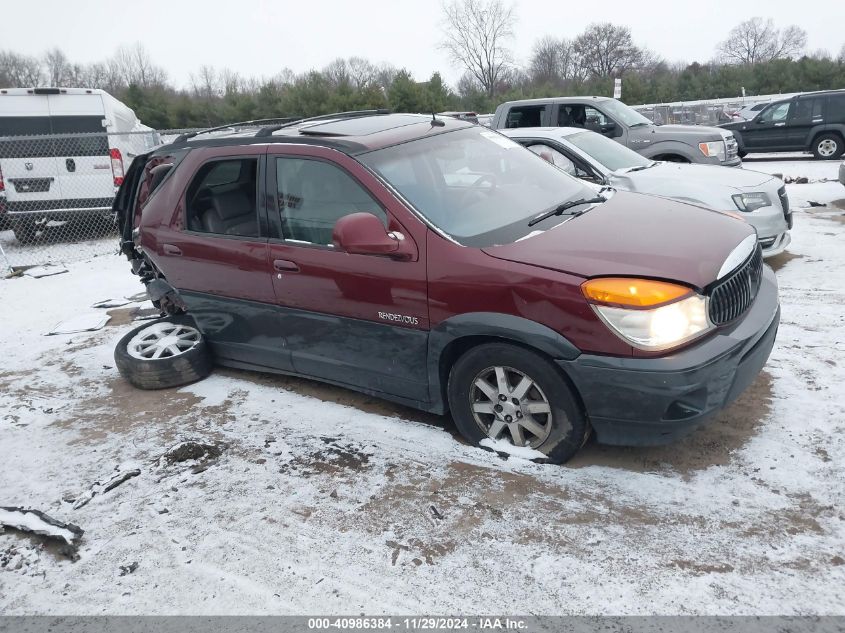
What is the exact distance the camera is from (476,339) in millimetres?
3445

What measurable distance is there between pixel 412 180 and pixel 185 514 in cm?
222

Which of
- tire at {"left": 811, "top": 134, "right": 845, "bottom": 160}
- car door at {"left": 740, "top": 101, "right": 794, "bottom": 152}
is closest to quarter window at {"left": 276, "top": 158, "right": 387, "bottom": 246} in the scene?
tire at {"left": 811, "top": 134, "right": 845, "bottom": 160}

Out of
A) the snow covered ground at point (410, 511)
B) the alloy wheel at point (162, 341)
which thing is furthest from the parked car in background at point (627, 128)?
the alloy wheel at point (162, 341)

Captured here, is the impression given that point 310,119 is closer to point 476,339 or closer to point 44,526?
point 476,339

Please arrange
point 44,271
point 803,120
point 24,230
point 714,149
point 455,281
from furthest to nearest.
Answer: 1. point 803,120
2. point 24,230
3. point 714,149
4. point 44,271
5. point 455,281

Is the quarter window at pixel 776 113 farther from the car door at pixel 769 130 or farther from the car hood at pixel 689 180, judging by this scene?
the car hood at pixel 689 180

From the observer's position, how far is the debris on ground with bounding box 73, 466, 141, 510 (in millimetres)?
3511

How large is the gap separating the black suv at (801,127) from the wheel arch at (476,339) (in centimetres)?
1525

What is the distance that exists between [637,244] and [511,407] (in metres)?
1.06

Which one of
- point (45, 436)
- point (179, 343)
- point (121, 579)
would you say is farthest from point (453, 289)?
point (45, 436)

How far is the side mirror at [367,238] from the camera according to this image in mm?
3494

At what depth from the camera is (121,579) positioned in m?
2.88

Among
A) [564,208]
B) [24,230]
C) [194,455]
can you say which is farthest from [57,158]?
[564,208]

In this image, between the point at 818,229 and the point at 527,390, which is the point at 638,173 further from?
the point at 527,390
